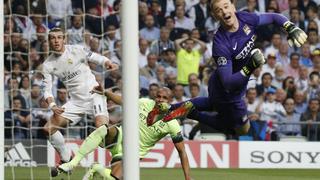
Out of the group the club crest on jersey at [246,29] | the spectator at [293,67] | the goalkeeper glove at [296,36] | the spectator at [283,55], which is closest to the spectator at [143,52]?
the spectator at [283,55]

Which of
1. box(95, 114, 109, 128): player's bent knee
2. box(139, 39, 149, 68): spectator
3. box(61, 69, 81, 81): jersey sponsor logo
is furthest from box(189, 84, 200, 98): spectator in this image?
box(95, 114, 109, 128): player's bent knee

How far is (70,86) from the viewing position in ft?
47.0

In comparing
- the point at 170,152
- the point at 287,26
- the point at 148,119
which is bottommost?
the point at 170,152

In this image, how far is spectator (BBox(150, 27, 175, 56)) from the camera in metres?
18.4

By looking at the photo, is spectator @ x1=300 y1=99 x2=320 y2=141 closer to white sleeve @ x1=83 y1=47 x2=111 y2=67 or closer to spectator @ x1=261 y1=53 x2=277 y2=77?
spectator @ x1=261 y1=53 x2=277 y2=77

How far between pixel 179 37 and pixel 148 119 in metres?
7.21

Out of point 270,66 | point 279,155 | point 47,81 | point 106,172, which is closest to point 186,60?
point 270,66

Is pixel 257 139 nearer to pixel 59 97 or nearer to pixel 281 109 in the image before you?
pixel 281 109

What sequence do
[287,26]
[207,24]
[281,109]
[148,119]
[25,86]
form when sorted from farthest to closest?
[207,24], [281,109], [25,86], [148,119], [287,26]

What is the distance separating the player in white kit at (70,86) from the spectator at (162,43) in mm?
4163

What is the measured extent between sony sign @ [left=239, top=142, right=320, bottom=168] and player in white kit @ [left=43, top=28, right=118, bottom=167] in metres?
4.01

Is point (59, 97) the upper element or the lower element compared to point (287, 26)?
lower

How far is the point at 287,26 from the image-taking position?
33.9 ft

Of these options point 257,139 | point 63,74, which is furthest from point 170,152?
point 63,74
